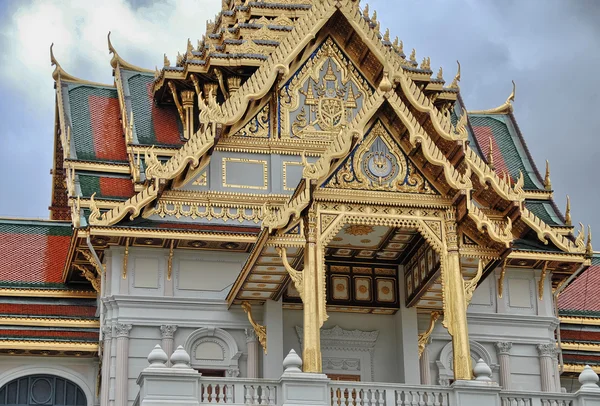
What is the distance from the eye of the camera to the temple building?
71.2ft

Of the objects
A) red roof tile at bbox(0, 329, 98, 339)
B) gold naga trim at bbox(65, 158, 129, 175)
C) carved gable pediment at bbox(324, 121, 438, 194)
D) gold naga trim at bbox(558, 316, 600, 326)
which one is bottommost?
red roof tile at bbox(0, 329, 98, 339)

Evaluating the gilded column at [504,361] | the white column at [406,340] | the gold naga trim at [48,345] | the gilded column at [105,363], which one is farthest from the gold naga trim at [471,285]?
the gold naga trim at [48,345]

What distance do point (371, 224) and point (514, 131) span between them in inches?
426

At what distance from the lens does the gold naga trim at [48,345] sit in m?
25.1

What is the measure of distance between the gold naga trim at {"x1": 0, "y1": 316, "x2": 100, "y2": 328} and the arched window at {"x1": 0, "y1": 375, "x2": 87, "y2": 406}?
3.38ft

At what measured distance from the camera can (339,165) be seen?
70.9 feet

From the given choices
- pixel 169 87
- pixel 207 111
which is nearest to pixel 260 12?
pixel 169 87

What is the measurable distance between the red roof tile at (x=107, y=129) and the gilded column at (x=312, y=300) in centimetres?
743

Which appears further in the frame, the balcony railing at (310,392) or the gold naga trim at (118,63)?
the gold naga trim at (118,63)

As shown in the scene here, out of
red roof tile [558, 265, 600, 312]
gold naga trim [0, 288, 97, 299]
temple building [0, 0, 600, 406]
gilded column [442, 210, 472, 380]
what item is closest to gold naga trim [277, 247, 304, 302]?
temple building [0, 0, 600, 406]

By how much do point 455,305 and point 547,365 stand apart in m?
5.33

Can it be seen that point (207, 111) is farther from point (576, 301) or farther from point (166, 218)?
point (576, 301)

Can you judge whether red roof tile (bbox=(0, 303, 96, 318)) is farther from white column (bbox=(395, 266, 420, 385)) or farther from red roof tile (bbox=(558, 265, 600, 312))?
red roof tile (bbox=(558, 265, 600, 312))

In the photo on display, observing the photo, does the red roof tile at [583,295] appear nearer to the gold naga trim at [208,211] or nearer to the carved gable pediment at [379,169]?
the gold naga trim at [208,211]
